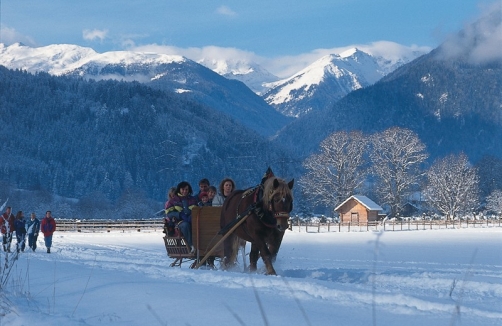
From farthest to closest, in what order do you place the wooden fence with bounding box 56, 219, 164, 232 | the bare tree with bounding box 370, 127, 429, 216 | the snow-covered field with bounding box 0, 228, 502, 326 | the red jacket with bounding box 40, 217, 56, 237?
the bare tree with bounding box 370, 127, 429, 216, the wooden fence with bounding box 56, 219, 164, 232, the red jacket with bounding box 40, 217, 56, 237, the snow-covered field with bounding box 0, 228, 502, 326

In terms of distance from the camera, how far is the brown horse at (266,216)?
10.5 m

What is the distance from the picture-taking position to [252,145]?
16512cm

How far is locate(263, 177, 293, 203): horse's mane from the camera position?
417 inches

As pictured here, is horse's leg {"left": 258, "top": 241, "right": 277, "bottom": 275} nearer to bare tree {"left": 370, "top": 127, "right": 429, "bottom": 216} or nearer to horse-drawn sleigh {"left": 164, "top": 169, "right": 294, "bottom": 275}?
horse-drawn sleigh {"left": 164, "top": 169, "right": 294, "bottom": 275}

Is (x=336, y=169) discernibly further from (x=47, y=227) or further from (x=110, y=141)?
(x=110, y=141)

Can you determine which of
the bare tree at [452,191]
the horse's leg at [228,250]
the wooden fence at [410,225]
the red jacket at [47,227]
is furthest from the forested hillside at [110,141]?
the horse's leg at [228,250]

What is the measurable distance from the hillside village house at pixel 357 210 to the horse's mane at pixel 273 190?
52.8m

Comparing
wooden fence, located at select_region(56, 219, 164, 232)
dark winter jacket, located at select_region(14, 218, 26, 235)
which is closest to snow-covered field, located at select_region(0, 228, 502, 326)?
dark winter jacket, located at select_region(14, 218, 26, 235)

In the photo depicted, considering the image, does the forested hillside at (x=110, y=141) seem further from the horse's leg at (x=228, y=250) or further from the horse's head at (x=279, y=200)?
the horse's head at (x=279, y=200)

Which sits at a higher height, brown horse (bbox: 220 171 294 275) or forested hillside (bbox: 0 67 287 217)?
forested hillside (bbox: 0 67 287 217)

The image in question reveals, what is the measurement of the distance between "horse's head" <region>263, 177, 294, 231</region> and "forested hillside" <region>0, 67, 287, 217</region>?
11358cm

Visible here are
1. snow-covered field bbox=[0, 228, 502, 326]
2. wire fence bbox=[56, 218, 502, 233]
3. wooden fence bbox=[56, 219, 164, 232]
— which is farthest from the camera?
wooden fence bbox=[56, 219, 164, 232]

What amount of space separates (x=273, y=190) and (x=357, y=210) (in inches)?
2169

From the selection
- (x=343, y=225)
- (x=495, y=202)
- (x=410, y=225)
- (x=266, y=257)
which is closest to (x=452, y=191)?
(x=410, y=225)
